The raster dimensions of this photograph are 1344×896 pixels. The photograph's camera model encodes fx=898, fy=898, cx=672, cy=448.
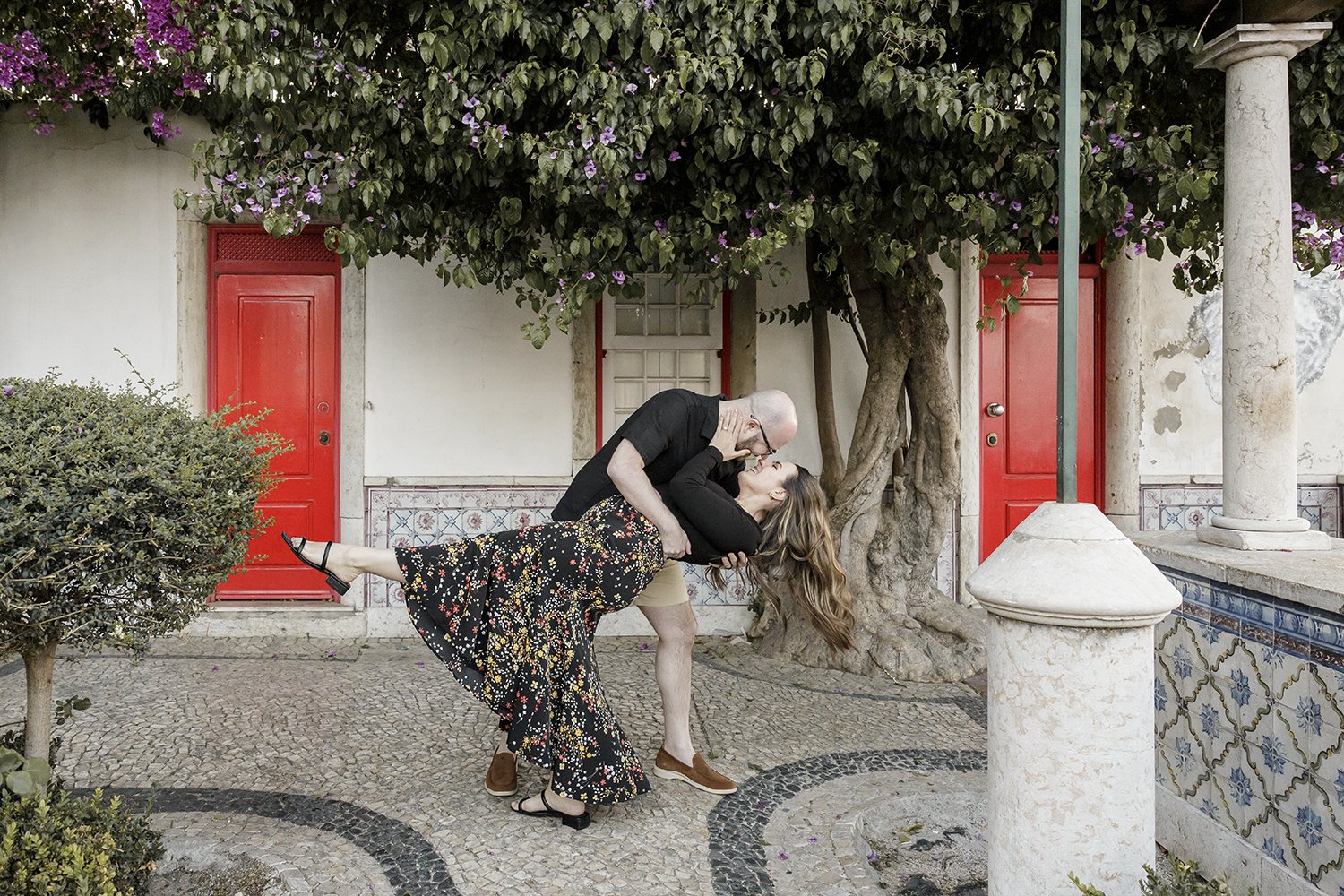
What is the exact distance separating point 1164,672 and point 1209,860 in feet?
1.80

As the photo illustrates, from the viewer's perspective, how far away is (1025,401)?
6320 millimetres

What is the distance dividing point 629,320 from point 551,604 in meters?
3.36

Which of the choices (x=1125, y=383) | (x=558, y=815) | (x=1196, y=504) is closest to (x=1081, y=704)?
(x=558, y=815)

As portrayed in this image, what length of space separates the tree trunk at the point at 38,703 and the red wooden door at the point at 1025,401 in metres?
5.41

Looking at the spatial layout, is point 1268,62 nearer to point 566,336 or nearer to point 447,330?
point 566,336

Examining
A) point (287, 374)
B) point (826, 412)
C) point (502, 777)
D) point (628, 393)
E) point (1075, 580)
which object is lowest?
point (502, 777)

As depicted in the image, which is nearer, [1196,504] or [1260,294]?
[1260,294]

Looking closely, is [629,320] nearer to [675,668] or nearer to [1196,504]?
[675,668]

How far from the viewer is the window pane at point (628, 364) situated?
6.01m

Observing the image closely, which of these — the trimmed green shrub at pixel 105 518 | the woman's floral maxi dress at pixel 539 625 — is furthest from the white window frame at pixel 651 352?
the trimmed green shrub at pixel 105 518

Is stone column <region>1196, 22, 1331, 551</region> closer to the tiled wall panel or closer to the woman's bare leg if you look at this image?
the woman's bare leg

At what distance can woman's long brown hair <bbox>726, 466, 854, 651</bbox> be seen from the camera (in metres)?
3.23

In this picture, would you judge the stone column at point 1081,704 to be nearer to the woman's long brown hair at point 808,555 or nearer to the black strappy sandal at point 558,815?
the woman's long brown hair at point 808,555

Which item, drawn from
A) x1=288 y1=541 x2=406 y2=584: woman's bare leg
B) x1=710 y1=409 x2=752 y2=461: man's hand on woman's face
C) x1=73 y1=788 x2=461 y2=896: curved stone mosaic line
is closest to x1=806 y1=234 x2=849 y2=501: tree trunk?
x1=710 y1=409 x2=752 y2=461: man's hand on woman's face
